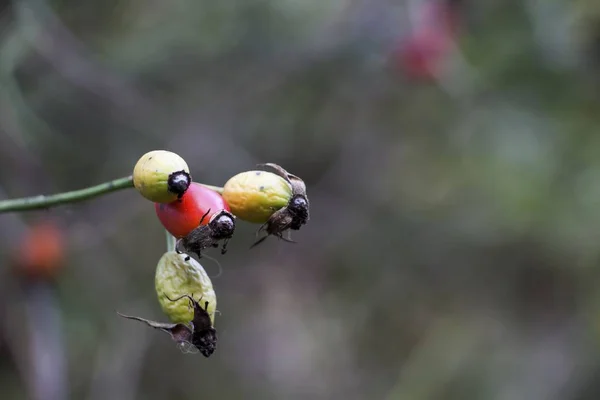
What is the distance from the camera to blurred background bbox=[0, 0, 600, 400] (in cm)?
342

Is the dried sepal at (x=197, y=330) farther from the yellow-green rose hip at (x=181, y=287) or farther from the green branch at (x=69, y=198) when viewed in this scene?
the green branch at (x=69, y=198)

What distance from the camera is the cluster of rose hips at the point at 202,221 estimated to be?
1.20 m

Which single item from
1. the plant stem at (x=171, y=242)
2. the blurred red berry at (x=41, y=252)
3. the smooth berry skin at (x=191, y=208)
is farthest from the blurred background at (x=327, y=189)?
the smooth berry skin at (x=191, y=208)

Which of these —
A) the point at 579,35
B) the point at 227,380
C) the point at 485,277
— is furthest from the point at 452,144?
the point at 227,380

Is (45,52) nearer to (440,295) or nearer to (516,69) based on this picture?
(516,69)

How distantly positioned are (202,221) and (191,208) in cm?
3

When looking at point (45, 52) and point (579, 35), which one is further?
point (579, 35)

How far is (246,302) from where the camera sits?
505cm

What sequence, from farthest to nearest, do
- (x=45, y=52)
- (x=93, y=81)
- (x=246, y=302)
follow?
(x=246, y=302), (x=93, y=81), (x=45, y=52)

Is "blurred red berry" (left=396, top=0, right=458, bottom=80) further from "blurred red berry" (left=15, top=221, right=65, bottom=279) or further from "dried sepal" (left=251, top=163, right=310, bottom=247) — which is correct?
"dried sepal" (left=251, top=163, right=310, bottom=247)

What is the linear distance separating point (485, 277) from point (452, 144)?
112 cm

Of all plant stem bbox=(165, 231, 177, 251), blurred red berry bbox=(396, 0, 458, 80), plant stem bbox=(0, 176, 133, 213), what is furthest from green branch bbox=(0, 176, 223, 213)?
blurred red berry bbox=(396, 0, 458, 80)

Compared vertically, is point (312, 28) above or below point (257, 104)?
above

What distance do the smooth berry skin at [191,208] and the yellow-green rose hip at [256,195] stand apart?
20mm
